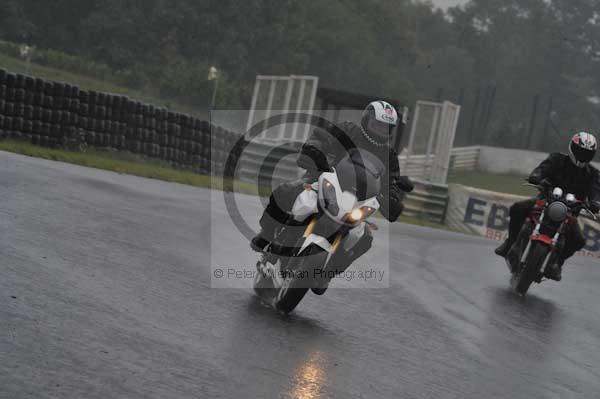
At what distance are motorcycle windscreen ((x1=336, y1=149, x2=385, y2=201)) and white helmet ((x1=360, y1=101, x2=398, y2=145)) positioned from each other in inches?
9.4

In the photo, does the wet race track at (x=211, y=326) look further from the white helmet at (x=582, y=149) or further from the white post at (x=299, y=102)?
the white post at (x=299, y=102)

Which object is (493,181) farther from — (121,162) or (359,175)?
(359,175)

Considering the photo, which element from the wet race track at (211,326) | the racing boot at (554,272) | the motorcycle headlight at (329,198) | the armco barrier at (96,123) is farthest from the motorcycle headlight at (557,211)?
the armco barrier at (96,123)

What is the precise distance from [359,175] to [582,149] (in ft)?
18.4

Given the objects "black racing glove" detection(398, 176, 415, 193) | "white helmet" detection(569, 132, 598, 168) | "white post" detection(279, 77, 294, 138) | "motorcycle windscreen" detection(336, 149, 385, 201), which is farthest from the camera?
"white post" detection(279, 77, 294, 138)

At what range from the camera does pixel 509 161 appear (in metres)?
50.7

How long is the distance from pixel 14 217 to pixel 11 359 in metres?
4.89

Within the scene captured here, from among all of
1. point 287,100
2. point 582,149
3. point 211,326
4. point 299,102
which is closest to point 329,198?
point 211,326

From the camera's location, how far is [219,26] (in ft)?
236

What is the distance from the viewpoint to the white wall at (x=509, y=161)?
4978 cm

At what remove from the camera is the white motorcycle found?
7.79 m

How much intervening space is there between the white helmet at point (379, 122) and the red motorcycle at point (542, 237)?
4260 mm

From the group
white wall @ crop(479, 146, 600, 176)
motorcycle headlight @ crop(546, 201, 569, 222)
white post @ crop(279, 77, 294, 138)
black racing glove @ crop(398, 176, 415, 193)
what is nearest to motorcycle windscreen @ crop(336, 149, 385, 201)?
black racing glove @ crop(398, 176, 415, 193)

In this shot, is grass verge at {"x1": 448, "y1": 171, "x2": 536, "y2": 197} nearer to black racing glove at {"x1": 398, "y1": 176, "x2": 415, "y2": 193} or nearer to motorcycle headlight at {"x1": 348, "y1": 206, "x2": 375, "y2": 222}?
black racing glove at {"x1": 398, "y1": 176, "x2": 415, "y2": 193}
